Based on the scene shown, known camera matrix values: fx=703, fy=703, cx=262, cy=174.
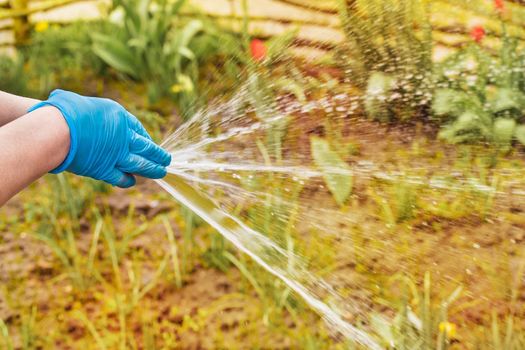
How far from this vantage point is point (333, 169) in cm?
245

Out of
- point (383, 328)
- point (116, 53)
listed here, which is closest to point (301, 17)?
point (116, 53)

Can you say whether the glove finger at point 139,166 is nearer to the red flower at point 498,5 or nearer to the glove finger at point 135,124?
the glove finger at point 135,124

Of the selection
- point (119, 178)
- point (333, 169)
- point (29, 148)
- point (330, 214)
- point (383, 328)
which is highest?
point (29, 148)

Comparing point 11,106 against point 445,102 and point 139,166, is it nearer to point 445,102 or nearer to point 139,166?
point 139,166

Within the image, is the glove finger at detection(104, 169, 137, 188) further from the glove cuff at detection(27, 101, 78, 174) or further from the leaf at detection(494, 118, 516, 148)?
the leaf at detection(494, 118, 516, 148)

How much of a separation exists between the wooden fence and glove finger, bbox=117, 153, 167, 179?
1.10 metres

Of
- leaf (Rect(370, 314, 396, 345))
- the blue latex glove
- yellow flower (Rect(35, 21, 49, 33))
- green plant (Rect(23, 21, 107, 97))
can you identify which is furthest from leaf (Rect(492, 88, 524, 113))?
yellow flower (Rect(35, 21, 49, 33))

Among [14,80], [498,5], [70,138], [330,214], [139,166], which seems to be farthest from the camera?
[14,80]

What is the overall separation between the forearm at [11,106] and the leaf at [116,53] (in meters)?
1.67

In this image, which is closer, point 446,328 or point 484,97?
point 446,328

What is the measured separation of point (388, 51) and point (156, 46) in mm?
1376

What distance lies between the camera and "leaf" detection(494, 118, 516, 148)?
2357 millimetres

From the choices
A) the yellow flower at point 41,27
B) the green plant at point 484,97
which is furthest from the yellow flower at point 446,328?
the yellow flower at point 41,27

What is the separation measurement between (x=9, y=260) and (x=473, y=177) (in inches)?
65.9
